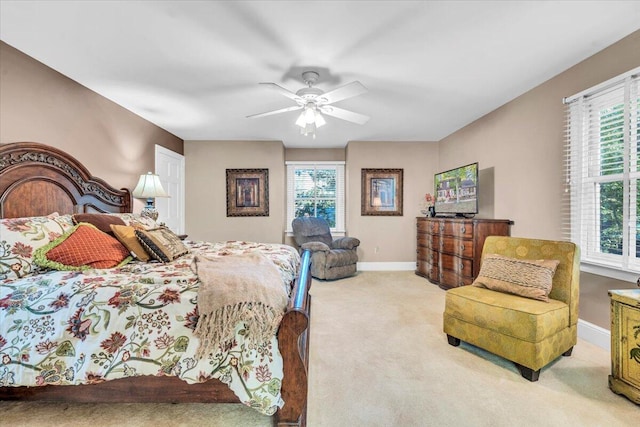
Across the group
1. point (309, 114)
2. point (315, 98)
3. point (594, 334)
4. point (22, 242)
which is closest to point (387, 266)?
point (594, 334)

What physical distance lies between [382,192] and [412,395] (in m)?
4.02

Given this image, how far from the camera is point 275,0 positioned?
172 centimetres

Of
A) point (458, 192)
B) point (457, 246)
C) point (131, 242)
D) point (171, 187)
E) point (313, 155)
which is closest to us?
point (131, 242)

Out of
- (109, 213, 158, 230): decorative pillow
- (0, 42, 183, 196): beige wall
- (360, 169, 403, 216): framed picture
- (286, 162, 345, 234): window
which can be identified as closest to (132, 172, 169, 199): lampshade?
(0, 42, 183, 196): beige wall

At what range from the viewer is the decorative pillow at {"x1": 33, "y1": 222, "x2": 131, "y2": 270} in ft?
5.82

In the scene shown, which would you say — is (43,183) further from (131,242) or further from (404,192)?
(404,192)

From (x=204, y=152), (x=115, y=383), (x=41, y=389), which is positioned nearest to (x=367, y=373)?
(x=115, y=383)

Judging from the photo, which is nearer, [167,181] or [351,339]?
[351,339]

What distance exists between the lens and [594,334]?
2396 mm

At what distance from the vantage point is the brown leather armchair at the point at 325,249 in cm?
454

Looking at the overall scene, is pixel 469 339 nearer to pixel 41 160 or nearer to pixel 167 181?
pixel 41 160

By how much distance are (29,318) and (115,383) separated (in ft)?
1.75

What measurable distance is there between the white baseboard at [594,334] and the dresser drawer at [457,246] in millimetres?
1274

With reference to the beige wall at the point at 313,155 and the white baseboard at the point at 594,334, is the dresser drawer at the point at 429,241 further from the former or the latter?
the beige wall at the point at 313,155
